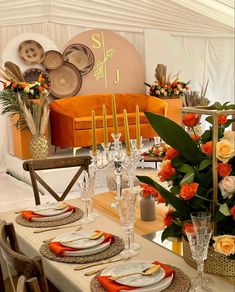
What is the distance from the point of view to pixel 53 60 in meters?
6.73

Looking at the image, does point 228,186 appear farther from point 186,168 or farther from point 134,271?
point 134,271

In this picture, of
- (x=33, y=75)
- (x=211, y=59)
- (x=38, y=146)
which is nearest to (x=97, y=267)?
(x=38, y=146)

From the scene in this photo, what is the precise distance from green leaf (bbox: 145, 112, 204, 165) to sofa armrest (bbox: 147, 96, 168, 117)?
5190mm

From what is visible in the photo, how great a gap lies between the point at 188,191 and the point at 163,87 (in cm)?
611

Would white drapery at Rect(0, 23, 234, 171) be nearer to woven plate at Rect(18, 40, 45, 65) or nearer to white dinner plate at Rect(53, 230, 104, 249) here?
woven plate at Rect(18, 40, 45, 65)

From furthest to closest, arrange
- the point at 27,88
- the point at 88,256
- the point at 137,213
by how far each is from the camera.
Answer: the point at 27,88 < the point at 137,213 < the point at 88,256

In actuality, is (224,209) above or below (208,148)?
below

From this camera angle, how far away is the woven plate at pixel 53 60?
6664 mm

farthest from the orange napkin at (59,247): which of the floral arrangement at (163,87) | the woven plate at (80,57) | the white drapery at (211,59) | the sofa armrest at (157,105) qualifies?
the white drapery at (211,59)

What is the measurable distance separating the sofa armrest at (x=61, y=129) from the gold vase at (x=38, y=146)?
54cm

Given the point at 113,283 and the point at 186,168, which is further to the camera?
the point at 186,168

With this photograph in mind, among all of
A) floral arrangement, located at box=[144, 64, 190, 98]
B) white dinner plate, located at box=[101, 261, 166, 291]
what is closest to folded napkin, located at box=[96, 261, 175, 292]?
white dinner plate, located at box=[101, 261, 166, 291]

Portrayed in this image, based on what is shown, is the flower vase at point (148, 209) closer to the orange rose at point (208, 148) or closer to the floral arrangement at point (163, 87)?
the orange rose at point (208, 148)

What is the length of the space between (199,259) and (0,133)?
5655 mm
